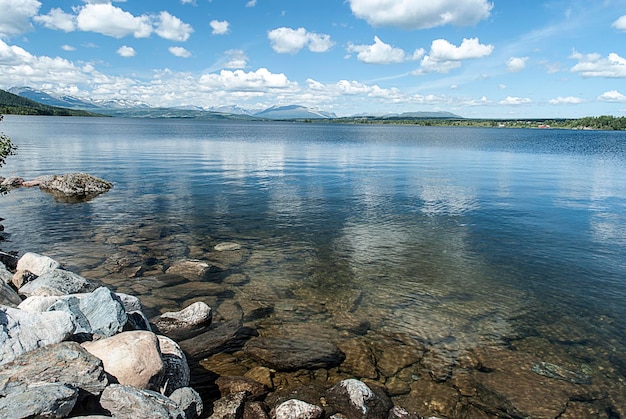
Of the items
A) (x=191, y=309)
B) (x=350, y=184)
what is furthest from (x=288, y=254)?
(x=350, y=184)

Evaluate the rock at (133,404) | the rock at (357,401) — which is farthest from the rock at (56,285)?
the rock at (357,401)

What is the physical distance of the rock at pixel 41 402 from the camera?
7.34 metres

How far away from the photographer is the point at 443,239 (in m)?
25.6

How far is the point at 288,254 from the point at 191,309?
847 cm

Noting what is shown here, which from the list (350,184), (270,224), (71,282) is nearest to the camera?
(71,282)

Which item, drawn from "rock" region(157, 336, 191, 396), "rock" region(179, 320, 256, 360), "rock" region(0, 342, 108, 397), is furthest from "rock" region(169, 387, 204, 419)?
"rock" region(179, 320, 256, 360)

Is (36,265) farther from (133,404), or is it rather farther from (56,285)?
(133,404)

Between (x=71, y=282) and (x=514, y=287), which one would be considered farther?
(x=514, y=287)

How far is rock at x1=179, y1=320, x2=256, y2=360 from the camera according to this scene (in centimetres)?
1321

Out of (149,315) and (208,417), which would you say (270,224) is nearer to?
(149,315)

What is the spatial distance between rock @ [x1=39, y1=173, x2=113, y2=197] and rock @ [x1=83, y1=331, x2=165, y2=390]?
3241 centimetres

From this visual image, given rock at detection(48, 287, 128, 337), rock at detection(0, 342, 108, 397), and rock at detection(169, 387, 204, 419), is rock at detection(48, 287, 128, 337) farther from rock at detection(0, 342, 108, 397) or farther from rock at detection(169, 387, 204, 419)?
rock at detection(169, 387, 204, 419)

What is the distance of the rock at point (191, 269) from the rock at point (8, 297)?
22.1 ft

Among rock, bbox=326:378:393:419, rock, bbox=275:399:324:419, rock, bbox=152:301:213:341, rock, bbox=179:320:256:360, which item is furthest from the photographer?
rock, bbox=152:301:213:341
